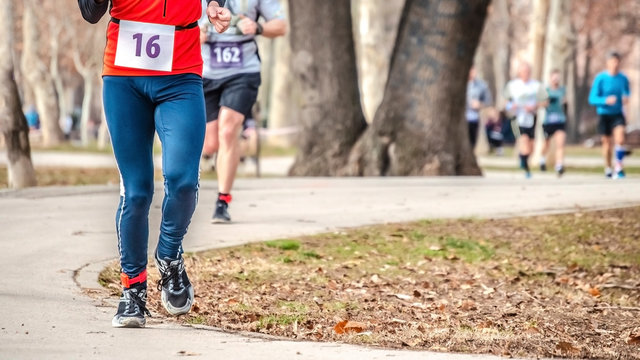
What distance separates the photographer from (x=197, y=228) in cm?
1061

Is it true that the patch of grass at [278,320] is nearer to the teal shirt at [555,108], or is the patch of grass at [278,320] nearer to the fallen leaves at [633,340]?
the fallen leaves at [633,340]

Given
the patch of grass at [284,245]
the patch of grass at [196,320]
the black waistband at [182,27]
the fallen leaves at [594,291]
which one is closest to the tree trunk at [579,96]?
the patch of grass at [284,245]

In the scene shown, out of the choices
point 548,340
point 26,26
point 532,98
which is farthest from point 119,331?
point 26,26

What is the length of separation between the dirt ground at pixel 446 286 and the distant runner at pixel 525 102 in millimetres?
9309

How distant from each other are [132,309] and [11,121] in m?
8.91

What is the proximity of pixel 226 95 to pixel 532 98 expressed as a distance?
40.5 ft

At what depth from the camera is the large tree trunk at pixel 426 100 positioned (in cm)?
1797

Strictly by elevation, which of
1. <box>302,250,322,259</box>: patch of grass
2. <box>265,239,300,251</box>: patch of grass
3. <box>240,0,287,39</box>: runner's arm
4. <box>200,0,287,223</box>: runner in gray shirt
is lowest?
<box>302,250,322,259</box>: patch of grass

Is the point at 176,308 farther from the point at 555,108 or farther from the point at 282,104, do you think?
the point at 282,104

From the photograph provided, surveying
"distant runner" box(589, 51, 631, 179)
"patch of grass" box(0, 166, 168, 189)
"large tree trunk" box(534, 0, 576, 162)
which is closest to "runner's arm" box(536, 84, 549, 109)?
"distant runner" box(589, 51, 631, 179)

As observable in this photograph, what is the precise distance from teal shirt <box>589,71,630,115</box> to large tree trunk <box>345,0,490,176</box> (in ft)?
9.37

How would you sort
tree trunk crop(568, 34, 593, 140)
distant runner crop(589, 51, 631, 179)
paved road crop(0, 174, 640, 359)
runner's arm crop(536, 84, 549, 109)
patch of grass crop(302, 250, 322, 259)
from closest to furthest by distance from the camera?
paved road crop(0, 174, 640, 359) < patch of grass crop(302, 250, 322, 259) < distant runner crop(589, 51, 631, 179) < runner's arm crop(536, 84, 549, 109) < tree trunk crop(568, 34, 593, 140)

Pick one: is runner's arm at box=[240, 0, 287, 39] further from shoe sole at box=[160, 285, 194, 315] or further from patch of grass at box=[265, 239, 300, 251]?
shoe sole at box=[160, 285, 194, 315]

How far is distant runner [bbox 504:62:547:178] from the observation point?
859 inches
